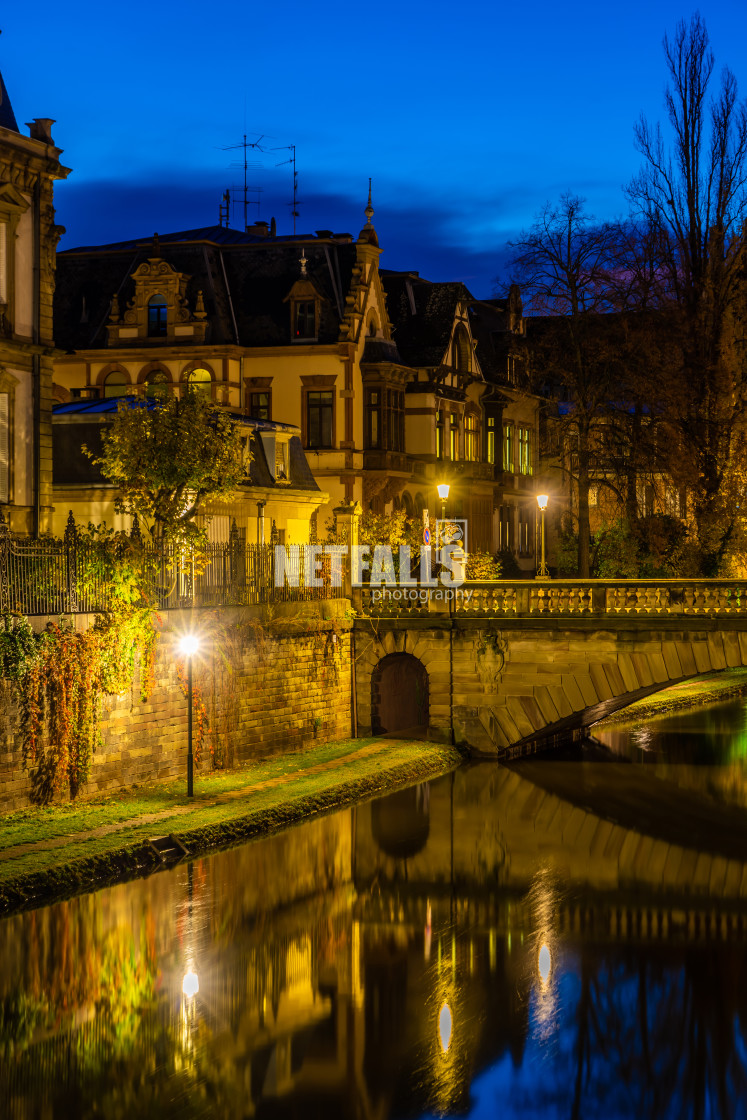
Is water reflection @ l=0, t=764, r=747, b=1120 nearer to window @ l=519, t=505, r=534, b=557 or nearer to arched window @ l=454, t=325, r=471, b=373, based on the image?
arched window @ l=454, t=325, r=471, b=373

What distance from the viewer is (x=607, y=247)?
50.3 meters

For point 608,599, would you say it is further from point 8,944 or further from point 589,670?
point 8,944

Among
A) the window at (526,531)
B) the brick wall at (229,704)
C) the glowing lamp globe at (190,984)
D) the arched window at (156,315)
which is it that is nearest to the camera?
the glowing lamp globe at (190,984)

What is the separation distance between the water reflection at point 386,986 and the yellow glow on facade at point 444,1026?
33 mm

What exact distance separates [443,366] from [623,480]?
28.9 ft

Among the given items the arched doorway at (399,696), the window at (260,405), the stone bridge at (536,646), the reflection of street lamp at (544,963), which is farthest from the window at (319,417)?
the reflection of street lamp at (544,963)

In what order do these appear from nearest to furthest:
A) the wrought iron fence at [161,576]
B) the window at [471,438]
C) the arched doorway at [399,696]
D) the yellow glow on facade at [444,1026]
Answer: the yellow glow on facade at [444,1026], the wrought iron fence at [161,576], the arched doorway at [399,696], the window at [471,438]

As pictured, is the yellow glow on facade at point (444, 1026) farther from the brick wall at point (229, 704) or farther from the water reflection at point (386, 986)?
the brick wall at point (229, 704)

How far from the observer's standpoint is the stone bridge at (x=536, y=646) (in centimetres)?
3578

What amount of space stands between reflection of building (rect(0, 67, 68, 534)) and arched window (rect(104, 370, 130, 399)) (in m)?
19.5

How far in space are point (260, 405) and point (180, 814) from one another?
27.4m

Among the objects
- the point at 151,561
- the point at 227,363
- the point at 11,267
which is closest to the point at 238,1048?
the point at 151,561

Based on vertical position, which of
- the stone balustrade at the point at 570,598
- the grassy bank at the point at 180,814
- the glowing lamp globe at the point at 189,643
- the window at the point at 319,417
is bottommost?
the grassy bank at the point at 180,814

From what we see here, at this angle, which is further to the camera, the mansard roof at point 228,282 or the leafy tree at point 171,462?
the mansard roof at point 228,282
